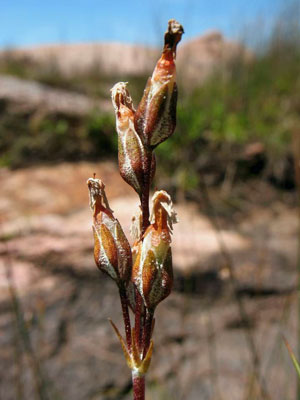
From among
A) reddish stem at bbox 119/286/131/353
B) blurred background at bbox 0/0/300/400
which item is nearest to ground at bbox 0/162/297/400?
blurred background at bbox 0/0/300/400

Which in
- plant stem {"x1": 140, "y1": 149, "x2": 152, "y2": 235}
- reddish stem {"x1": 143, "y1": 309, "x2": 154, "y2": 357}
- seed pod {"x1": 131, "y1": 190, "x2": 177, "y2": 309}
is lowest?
reddish stem {"x1": 143, "y1": 309, "x2": 154, "y2": 357}

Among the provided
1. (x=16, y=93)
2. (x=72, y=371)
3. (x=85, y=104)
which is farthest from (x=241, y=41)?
(x=72, y=371)

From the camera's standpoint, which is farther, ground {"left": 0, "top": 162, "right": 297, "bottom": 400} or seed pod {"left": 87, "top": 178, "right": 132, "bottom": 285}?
ground {"left": 0, "top": 162, "right": 297, "bottom": 400}

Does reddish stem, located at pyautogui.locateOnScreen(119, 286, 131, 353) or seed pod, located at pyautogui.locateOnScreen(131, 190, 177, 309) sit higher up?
seed pod, located at pyautogui.locateOnScreen(131, 190, 177, 309)

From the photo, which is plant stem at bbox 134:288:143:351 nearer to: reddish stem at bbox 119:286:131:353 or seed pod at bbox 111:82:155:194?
reddish stem at bbox 119:286:131:353

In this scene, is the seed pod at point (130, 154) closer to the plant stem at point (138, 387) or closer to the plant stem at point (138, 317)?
the plant stem at point (138, 317)

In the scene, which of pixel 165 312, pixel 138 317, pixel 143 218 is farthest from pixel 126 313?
pixel 165 312

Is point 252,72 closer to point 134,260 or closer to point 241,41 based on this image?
point 241,41

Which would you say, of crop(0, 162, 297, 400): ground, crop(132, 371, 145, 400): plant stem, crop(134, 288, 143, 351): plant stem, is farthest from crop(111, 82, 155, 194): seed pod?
crop(0, 162, 297, 400): ground
